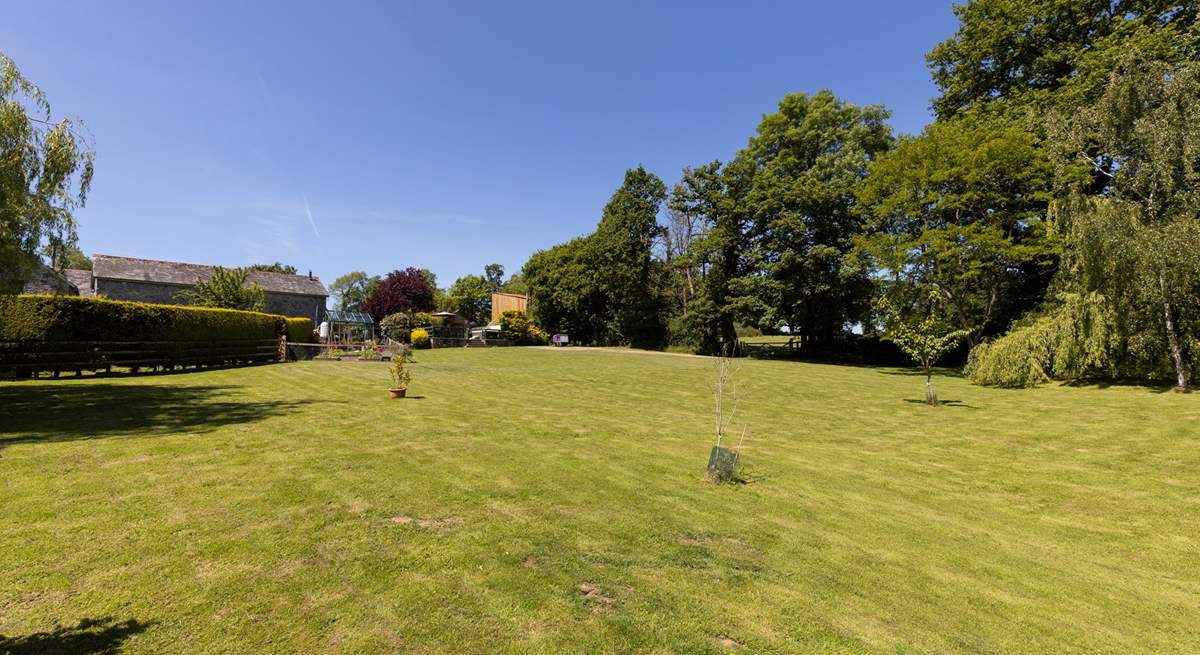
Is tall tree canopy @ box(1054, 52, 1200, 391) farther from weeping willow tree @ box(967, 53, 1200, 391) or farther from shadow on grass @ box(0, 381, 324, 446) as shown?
shadow on grass @ box(0, 381, 324, 446)

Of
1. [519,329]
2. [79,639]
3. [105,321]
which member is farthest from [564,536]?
[519,329]

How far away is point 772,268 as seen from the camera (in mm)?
34969

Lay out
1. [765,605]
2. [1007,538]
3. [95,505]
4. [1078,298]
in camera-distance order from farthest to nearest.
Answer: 1. [1078,298]
2. [1007,538]
3. [95,505]
4. [765,605]

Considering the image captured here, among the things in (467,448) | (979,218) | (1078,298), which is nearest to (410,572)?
(467,448)

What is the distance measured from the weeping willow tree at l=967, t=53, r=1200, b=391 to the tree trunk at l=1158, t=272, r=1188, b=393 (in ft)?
0.16

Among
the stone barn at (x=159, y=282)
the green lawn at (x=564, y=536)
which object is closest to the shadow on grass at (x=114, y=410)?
the green lawn at (x=564, y=536)

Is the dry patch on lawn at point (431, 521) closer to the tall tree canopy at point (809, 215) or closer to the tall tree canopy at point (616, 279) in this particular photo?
the tall tree canopy at point (809, 215)

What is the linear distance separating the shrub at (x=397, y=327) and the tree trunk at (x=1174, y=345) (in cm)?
4432

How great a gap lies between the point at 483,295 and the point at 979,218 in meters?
72.2

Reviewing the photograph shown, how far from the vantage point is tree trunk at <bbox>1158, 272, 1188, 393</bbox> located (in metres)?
15.9

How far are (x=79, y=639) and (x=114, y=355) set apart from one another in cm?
2111

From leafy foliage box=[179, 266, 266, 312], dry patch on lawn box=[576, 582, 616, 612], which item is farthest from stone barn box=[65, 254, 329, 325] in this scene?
dry patch on lawn box=[576, 582, 616, 612]

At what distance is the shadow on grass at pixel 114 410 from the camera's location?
323 inches

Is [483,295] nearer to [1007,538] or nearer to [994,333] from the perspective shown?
[994,333]
